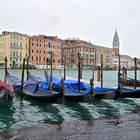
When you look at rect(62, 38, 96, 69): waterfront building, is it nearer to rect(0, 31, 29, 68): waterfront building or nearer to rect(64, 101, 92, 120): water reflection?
rect(0, 31, 29, 68): waterfront building

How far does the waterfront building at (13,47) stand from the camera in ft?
214

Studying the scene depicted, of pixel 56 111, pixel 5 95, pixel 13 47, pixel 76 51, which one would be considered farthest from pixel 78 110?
pixel 76 51

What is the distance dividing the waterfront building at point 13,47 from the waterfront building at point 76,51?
16.5 metres

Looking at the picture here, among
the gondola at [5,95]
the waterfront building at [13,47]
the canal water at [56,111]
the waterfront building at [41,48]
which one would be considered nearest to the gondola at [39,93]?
the canal water at [56,111]

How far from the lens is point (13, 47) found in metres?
66.1

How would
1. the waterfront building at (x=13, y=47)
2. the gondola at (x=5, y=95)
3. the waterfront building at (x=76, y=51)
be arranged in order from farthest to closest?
the waterfront building at (x=76, y=51)
the waterfront building at (x=13, y=47)
the gondola at (x=5, y=95)

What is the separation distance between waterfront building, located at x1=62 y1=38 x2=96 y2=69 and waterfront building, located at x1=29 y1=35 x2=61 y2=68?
762 cm

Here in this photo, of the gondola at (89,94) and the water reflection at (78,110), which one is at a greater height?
the gondola at (89,94)

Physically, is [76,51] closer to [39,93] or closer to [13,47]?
[13,47]

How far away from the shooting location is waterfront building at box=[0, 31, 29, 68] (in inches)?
2566

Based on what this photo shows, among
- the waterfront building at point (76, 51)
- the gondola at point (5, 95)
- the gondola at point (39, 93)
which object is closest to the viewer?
the gondola at point (5, 95)

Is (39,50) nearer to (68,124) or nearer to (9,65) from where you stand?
(9,65)

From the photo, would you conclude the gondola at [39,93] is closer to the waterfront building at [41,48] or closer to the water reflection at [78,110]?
the water reflection at [78,110]

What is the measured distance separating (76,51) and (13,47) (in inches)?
868
